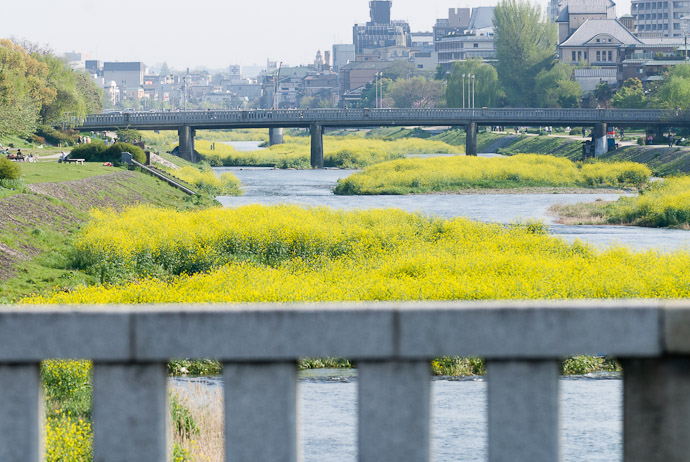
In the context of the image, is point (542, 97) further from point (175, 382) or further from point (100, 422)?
point (100, 422)

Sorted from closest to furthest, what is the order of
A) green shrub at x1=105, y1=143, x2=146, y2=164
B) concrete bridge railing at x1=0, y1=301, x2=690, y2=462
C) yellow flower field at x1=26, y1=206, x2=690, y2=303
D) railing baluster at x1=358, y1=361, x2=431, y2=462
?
1. concrete bridge railing at x1=0, y1=301, x2=690, y2=462
2. railing baluster at x1=358, y1=361, x2=431, y2=462
3. yellow flower field at x1=26, y1=206, x2=690, y2=303
4. green shrub at x1=105, y1=143, x2=146, y2=164

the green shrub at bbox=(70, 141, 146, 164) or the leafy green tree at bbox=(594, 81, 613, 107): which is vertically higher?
the leafy green tree at bbox=(594, 81, 613, 107)

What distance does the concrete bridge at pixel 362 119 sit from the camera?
128 metres

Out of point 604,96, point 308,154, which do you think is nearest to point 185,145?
point 308,154

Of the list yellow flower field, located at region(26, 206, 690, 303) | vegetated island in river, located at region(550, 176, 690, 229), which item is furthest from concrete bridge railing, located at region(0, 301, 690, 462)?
vegetated island in river, located at region(550, 176, 690, 229)

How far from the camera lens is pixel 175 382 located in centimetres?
2517

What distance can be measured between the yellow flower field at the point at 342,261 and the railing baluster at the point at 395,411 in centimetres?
2540

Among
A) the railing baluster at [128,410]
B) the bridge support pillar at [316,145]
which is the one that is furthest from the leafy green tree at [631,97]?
the railing baluster at [128,410]

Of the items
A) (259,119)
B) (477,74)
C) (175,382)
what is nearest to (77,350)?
(175,382)

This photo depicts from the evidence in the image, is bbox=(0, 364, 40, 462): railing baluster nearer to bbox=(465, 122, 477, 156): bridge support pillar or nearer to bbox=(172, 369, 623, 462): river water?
bbox=(172, 369, 623, 462): river water

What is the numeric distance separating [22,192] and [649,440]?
5106 centimetres

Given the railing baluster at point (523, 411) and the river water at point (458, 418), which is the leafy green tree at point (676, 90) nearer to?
the river water at point (458, 418)

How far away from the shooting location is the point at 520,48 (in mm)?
181250

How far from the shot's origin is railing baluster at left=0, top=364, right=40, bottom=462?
5211 mm
